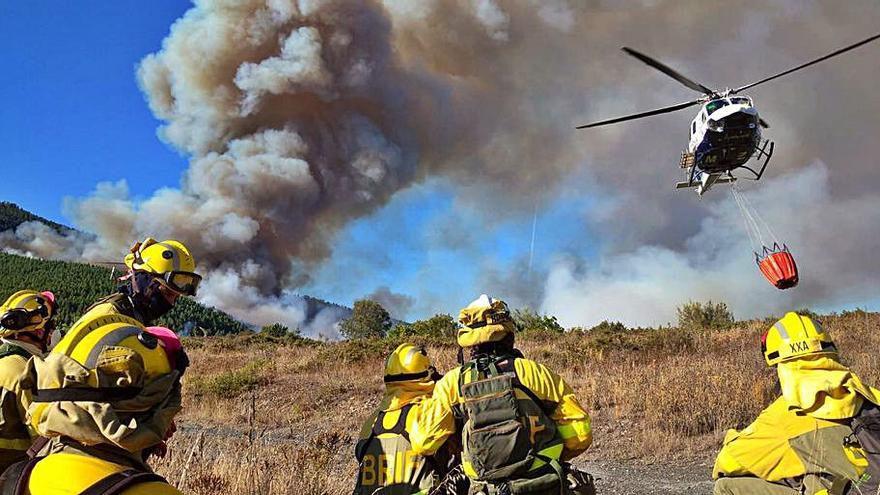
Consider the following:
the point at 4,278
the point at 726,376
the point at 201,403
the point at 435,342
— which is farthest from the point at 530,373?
the point at 4,278

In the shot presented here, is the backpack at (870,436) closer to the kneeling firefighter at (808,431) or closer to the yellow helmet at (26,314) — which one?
the kneeling firefighter at (808,431)

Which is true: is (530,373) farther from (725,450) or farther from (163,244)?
(163,244)

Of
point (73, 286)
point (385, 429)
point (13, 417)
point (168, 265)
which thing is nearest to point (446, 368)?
point (385, 429)

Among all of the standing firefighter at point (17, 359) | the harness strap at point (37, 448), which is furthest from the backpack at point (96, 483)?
the standing firefighter at point (17, 359)

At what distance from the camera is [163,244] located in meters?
3.11

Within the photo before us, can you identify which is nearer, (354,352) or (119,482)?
(119,482)

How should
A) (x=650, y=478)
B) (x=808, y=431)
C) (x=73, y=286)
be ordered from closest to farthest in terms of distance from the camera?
(x=808, y=431) < (x=650, y=478) < (x=73, y=286)

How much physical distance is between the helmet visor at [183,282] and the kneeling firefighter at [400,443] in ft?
3.71

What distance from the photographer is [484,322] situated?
10.5ft

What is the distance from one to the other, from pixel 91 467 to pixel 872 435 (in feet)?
9.03

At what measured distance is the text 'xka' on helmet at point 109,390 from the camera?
4.51ft

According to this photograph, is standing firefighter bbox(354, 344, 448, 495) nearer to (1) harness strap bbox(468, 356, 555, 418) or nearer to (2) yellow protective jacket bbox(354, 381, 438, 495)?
(2) yellow protective jacket bbox(354, 381, 438, 495)

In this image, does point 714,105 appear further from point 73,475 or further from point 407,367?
point 73,475

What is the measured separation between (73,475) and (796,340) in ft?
9.06
